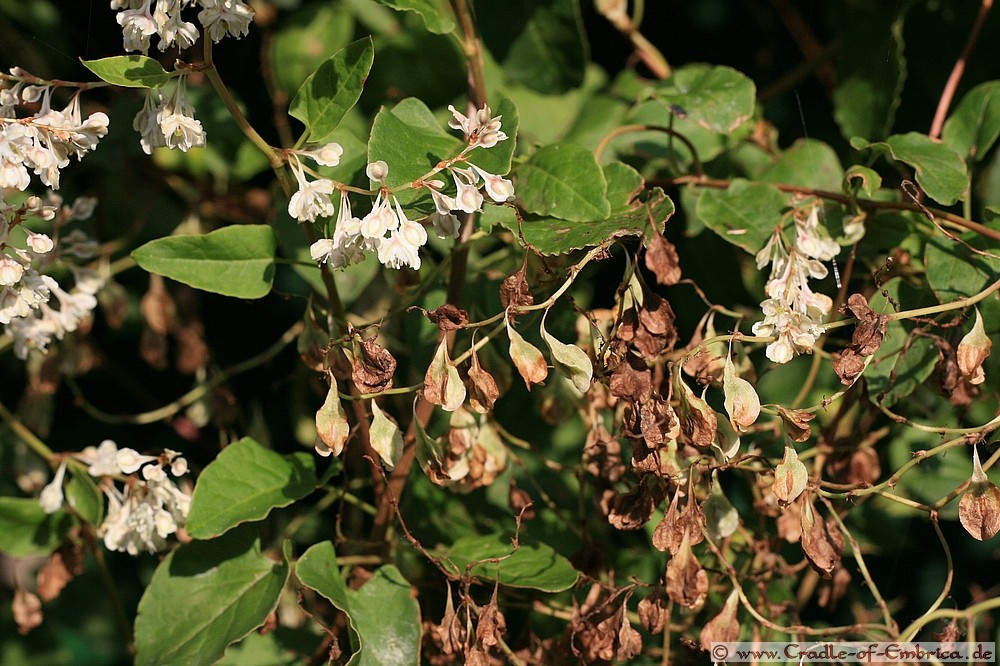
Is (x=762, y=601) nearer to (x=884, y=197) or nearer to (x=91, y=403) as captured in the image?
(x=884, y=197)

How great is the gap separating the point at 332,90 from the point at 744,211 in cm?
43

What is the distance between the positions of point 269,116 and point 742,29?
76cm

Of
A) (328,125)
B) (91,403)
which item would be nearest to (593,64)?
(328,125)

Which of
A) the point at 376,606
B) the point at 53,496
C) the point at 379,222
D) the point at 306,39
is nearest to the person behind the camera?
the point at 379,222

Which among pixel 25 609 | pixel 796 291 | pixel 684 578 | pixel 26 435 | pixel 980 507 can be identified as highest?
pixel 796 291

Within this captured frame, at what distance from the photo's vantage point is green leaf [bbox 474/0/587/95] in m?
1.12

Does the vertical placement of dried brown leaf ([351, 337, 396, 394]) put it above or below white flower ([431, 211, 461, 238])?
below

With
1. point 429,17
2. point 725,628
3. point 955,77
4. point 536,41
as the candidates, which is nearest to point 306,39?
point 536,41

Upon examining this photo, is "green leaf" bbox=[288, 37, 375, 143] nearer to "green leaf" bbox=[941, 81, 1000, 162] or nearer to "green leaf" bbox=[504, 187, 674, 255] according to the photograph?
"green leaf" bbox=[504, 187, 674, 255]

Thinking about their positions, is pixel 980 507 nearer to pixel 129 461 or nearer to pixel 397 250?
pixel 397 250

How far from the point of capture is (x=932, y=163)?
911mm

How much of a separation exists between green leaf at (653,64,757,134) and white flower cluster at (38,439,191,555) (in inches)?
24.8

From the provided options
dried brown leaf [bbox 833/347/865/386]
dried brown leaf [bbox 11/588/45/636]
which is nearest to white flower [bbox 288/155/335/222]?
dried brown leaf [bbox 833/347/865/386]

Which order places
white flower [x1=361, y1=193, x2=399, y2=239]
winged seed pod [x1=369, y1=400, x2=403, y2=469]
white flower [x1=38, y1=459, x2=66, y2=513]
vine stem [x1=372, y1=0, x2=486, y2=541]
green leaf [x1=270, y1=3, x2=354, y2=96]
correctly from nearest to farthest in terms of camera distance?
white flower [x1=361, y1=193, x2=399, y2=239] → winged seed pod [x1=369, y1=400, x2=403, y2=469] → vine stem [x1=372, y1=0, x2=486, y2=541] → white flower [x1=38, y1=459, x2=66, y2=513] → green leaf [x1=270, y1=3, x2=354, y2=96]
